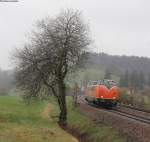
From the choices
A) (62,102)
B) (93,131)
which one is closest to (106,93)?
(62,102)

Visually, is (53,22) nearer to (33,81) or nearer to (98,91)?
(33,81)

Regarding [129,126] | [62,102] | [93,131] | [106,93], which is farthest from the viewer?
[106,93]

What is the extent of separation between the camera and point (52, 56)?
141 ft

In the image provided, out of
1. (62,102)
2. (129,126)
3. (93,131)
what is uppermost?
(62,102)

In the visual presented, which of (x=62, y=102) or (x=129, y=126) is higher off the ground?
(x=62, y=102)

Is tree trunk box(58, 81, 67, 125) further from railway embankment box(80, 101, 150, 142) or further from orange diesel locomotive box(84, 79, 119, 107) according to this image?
orange diesel locomotive box(84, 79, 119, 107)

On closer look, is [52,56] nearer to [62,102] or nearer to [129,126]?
[62,102]

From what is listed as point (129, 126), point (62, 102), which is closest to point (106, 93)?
point (62, 102)

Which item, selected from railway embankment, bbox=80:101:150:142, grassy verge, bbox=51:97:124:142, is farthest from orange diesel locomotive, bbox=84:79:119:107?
railway embankment, bbox=80:101:150:142

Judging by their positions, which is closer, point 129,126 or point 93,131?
point 129,126

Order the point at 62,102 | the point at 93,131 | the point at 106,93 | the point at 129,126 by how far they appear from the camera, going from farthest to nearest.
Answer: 1. the point at 106,93
2. the point at 62,102
3. the point at 93,131
4. the point at 129,126

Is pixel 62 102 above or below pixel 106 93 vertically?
below

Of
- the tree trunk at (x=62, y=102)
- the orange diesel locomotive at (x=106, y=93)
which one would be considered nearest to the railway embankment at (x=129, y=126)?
the tree trunk at (x=62, y=102)

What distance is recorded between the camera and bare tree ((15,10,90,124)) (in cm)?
→ 4269
